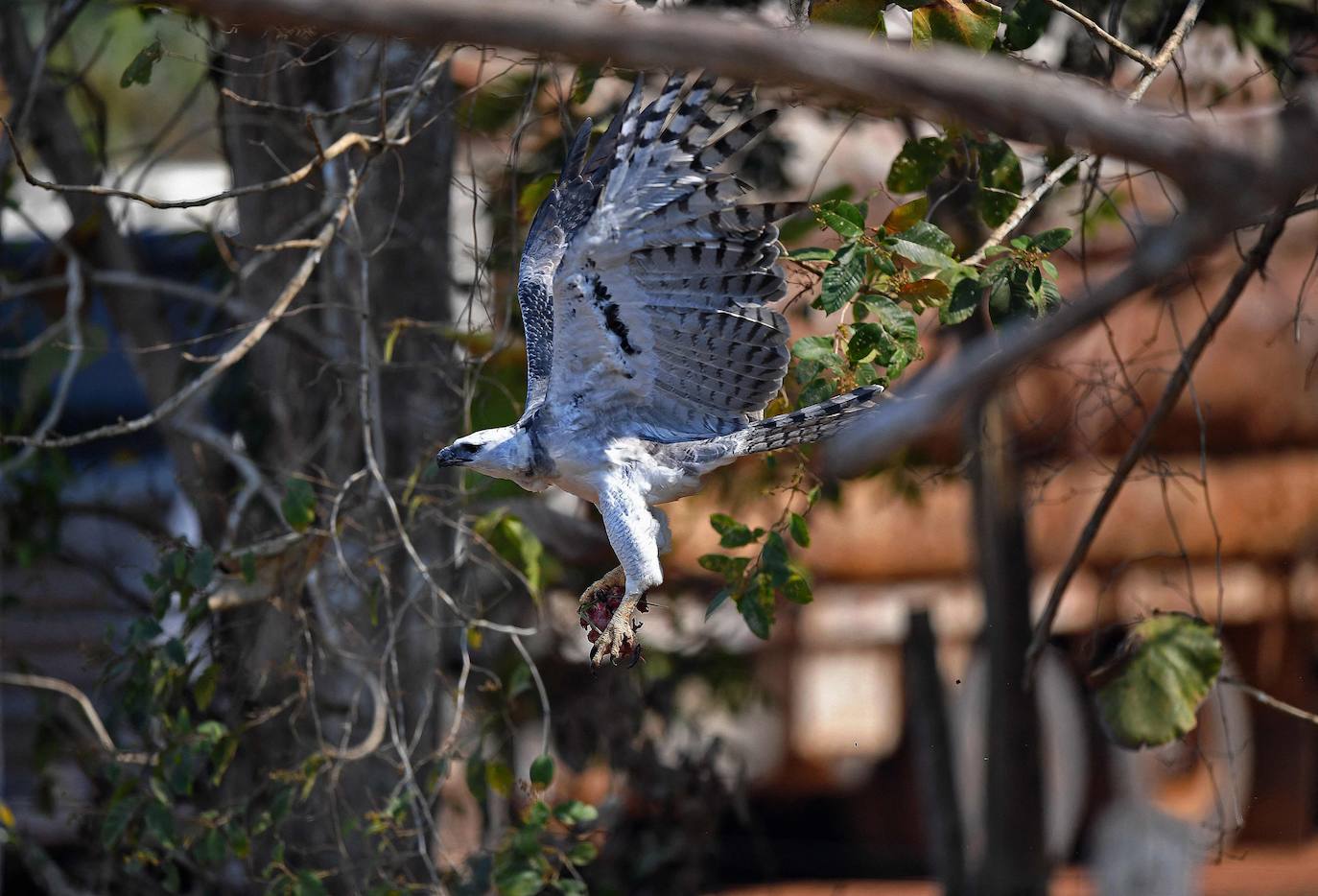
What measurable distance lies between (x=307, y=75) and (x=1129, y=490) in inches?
185

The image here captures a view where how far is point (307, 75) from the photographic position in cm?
483

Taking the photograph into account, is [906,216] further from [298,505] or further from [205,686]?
[205,686]

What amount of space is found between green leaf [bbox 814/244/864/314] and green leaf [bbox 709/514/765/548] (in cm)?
63

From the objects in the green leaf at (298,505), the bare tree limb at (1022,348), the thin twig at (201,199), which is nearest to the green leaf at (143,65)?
the thin twig at (201,199)

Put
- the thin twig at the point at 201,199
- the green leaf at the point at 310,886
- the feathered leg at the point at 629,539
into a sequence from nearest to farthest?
the feathered leg at the point at 629,539 < the thin twig at the point at 201,199 < the green leaf at the point at 310,886

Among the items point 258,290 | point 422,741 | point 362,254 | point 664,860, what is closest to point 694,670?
point 664,860

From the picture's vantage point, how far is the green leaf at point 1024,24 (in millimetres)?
3379

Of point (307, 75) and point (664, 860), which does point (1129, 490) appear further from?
point (307, 75)

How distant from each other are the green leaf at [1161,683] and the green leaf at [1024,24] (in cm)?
146

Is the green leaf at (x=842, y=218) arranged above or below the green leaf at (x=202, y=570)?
above

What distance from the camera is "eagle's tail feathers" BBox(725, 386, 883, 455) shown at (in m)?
2.75

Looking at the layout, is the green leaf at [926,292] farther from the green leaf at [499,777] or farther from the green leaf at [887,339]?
the green leaf at [499,777]

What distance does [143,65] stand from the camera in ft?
11.6

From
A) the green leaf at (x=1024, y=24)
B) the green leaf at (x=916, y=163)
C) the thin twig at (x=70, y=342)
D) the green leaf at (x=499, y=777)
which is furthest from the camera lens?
the thin twig at (x=70, y=342)
